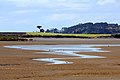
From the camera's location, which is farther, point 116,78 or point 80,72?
point 80,72

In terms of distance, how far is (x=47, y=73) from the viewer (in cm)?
2083

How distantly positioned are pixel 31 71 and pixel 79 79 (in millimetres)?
3915

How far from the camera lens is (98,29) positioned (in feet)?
625

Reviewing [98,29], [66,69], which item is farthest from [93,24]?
[66,69]

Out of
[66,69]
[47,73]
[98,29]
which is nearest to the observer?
[47,73]

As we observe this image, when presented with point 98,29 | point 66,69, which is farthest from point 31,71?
point 98,29

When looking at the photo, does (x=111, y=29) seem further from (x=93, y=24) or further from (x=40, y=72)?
(x=40, y=72)

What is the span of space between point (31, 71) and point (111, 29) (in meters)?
175

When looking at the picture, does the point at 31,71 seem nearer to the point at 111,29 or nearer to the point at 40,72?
the point at 40,72

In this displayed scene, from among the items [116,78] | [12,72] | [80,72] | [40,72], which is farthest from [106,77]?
[12,72]

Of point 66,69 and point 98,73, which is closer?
point 98,73

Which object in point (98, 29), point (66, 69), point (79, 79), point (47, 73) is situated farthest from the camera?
point (98, 29)

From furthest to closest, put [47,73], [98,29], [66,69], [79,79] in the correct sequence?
[98,29]
[66,69]
[47,73]
[79,79]

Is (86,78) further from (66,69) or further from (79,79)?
(66,69)
